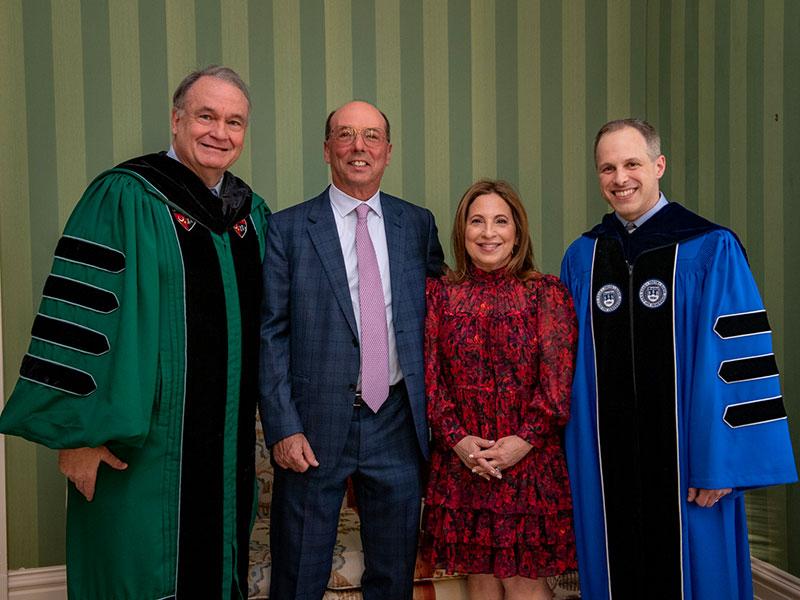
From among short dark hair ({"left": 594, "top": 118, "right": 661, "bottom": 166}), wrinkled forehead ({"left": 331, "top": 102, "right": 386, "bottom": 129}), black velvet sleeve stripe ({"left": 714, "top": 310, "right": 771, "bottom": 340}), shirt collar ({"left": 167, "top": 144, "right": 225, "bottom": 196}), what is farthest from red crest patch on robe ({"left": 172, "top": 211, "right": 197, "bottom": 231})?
black velvet sleeve stripe ({"left": 714, "top": 310, "right": 771, "bottom": 340})

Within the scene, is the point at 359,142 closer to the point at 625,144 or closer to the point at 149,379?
the point at 625,144

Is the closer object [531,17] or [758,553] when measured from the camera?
[758,553]

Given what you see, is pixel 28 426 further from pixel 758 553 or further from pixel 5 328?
pixel 758 553

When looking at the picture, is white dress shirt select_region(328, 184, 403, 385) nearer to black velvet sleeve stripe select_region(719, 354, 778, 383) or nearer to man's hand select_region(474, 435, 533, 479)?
man's hand select_region(474, 435, 533, 479)

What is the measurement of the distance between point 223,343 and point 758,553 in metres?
2.43

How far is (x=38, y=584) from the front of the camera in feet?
10.2

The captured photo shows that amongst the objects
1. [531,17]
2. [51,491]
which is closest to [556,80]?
[531,17]

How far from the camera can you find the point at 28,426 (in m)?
1.92

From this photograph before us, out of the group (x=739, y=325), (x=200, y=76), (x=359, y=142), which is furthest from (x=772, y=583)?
(x=200, y=76)

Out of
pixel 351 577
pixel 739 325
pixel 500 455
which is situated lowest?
pixel 351 577

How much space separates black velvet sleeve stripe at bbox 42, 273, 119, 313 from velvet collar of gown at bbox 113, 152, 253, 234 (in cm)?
34

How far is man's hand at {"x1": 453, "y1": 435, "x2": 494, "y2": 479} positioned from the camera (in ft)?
7.18

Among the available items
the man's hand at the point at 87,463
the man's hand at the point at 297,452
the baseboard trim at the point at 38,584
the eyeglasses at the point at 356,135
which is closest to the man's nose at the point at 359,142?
the eyeglasses at the point at 356,135

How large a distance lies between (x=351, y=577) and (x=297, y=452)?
55 cm
